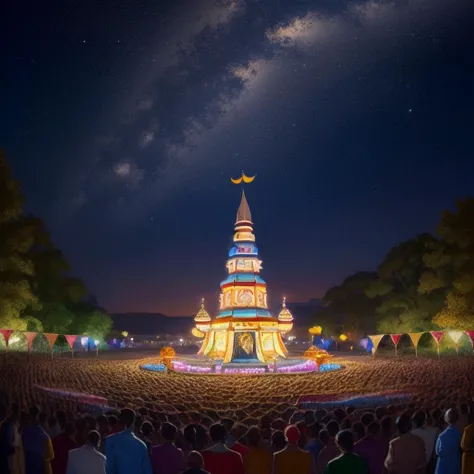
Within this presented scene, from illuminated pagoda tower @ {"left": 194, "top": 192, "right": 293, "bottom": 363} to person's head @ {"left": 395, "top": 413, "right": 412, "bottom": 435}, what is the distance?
3188cm

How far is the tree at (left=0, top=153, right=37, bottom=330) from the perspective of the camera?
92.1ft

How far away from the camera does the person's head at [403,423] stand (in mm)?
5430

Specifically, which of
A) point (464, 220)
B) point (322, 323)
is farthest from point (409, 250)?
point (322, 323)

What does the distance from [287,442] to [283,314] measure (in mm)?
37523

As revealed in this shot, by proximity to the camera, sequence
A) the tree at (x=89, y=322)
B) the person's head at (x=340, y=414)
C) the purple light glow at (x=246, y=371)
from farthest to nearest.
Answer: the tree at (x=89, y=322), the purple light glow at (x=246, y=371), the person's head at (x=340, y=414)

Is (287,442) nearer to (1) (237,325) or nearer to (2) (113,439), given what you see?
(2) (113,439)

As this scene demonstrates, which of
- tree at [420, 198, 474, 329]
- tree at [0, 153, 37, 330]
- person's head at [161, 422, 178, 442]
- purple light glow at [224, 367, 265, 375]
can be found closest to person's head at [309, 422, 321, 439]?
person's head at [161, 422, 178, 442]

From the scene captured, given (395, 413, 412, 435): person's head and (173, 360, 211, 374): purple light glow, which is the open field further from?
(173, 360, 211, 374): purple light glow

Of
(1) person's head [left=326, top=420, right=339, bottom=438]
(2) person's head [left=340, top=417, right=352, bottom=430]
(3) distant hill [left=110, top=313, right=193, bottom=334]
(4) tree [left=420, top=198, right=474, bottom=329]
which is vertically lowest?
(3) distant hill [left=110, top=313, right=193, bottom=334]

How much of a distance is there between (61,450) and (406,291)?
50952mm

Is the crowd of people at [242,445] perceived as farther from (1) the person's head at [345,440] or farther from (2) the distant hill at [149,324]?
(2) the distant hill at [149,324]

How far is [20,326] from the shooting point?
99.6 feet

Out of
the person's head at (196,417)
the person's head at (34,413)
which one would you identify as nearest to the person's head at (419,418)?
the person's head at (196,417)

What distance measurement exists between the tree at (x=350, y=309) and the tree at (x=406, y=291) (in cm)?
1431
